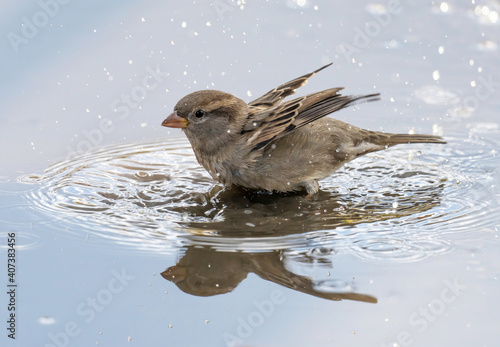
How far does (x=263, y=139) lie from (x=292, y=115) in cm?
29

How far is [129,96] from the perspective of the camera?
755 cm

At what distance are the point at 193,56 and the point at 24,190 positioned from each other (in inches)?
104

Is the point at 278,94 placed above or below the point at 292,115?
above

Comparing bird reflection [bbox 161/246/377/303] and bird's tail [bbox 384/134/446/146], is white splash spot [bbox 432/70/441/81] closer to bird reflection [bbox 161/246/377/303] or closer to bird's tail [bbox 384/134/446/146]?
bird's tail [bbox 384/134/446/146]

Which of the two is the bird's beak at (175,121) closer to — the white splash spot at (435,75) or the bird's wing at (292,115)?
the bird's wing at (292,115)

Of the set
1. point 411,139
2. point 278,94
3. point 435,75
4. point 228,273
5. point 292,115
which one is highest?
point 278,94

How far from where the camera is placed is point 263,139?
6.23 metres

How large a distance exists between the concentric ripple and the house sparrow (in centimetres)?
17

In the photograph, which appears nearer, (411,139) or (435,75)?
(411,139)

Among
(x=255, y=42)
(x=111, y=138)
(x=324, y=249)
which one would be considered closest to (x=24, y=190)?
(x=111, y=138)

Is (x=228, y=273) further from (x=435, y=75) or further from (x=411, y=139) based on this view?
(x=435, y=75)

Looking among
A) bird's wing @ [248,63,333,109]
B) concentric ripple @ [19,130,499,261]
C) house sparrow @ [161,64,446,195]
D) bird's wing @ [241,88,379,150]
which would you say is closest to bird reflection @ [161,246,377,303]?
concentric ripple @ [19,130,499,261]

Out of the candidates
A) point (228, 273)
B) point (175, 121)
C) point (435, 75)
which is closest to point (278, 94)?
point (175, 121)

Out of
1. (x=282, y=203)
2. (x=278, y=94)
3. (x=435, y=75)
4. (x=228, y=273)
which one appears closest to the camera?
(x=228, y=273)
